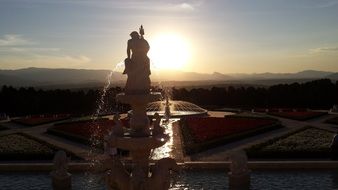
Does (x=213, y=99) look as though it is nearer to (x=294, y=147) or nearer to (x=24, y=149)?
(x=294, y=147)

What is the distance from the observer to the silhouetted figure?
11.7 m

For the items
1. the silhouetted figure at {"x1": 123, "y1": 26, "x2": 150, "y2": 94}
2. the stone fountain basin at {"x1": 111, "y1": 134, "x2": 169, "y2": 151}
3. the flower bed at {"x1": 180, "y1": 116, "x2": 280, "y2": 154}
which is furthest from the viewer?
the flower bed at {"x1": 180, "y1": 116, "x2": 280, "y2": 154}

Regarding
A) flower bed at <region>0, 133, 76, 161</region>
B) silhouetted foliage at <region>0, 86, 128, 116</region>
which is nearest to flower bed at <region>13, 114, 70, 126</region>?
silhouetted foliage at <region>0, 86, 128, 116</region>

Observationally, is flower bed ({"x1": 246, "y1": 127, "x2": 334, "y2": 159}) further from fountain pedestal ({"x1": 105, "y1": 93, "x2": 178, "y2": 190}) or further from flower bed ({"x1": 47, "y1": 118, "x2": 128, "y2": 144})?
fountain pedestal ({"x1": 105, "y1": 93, "x2": 178, "y2": 190})

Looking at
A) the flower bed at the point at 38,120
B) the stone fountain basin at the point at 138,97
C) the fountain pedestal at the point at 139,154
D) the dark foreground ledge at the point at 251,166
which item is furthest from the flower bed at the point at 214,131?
the stone fountain basin at the point at 138,97

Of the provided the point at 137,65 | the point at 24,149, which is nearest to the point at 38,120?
the point at 24,149

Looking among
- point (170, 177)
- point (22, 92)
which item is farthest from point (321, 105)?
point (170, 177)

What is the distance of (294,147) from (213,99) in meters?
34.5

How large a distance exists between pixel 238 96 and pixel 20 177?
133ft

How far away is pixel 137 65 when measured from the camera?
464 inches

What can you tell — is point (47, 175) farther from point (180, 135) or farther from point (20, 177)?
point (180, 135)

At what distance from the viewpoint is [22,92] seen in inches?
2137

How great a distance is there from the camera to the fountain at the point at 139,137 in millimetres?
11438

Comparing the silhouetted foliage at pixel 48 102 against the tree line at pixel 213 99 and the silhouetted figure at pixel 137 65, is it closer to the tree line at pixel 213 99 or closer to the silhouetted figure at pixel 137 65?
the tree line at pixel 213 99
